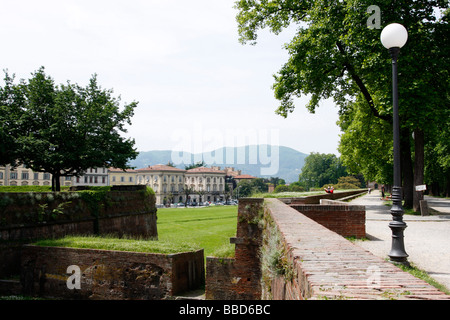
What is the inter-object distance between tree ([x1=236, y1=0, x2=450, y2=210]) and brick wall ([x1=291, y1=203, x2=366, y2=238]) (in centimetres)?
728

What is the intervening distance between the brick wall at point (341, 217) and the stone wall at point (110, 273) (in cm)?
621

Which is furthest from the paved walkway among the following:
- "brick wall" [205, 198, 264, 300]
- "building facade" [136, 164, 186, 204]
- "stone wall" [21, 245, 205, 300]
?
"building facade" [136, 164, 186, 204]

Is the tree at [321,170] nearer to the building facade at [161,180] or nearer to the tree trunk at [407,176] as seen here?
the building facade at [161,180]

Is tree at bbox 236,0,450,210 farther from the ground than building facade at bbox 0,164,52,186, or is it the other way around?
tree at bbox 236,0,450,210

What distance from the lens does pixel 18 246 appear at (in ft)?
56.6

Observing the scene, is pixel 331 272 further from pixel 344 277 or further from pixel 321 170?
pixel 321 170

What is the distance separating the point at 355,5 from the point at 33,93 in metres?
27.5

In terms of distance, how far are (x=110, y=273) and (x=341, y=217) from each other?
9850mm

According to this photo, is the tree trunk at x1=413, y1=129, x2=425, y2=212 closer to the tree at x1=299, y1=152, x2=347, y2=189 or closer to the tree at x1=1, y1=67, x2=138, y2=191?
the tree at x1=1, y1=67, x2=138, y2=191

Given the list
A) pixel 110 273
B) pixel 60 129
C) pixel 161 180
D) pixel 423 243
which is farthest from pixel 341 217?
pixel 161 180

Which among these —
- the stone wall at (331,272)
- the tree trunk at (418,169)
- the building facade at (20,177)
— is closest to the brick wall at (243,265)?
the stone wall at (331,272)

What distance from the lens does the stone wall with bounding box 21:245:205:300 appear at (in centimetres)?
1421
